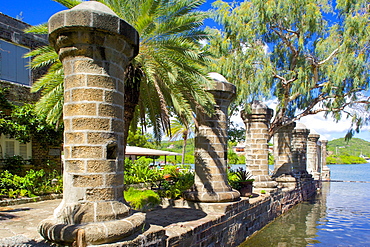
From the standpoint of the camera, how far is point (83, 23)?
3.96 metres

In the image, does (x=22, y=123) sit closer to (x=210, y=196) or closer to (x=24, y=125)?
(x=24, y=125)

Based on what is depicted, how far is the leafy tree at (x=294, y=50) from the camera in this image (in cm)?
1435

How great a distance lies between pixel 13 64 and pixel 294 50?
38.8 feet

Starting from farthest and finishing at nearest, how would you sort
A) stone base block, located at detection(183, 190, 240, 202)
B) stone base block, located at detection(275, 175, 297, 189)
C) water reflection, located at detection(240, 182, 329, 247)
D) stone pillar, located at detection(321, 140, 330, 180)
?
1. stone pillar, located at detection(321, 140, 330, 180)
2. stone base block, located at detection(275, 175, 297, 189)
3. water reflection, located at detection(240, 182, 329, 247)
4. stone base block, located at detection(183, 190, 240, 202)

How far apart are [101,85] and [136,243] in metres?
1.98

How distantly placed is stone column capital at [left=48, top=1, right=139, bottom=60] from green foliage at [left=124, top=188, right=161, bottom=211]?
4710 mm

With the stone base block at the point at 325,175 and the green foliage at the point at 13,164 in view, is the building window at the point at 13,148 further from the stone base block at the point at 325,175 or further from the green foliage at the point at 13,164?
the stone base block at the point at 325,175

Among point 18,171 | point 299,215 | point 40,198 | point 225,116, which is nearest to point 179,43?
point 225,116

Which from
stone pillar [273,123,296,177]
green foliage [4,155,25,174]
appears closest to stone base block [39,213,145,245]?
green foliage [4,155,25,174]

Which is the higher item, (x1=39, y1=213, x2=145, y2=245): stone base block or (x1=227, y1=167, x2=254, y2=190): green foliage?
(x1=39, y1=213, x2=145, y2=245): stone base block

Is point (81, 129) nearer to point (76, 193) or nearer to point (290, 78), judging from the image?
point (76, 193)

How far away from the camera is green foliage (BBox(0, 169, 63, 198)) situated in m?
9.77

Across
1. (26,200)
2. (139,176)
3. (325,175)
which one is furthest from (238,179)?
(325,175)

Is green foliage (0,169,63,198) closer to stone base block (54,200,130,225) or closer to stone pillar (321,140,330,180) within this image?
stone base block (54,200,130,225)
